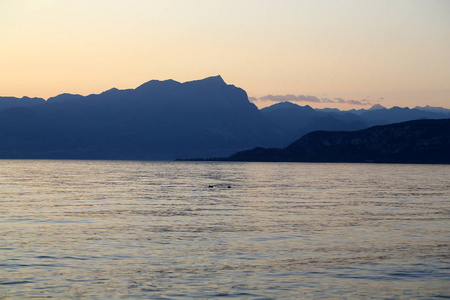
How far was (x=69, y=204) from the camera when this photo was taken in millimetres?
72312

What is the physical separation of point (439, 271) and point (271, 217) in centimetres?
2733

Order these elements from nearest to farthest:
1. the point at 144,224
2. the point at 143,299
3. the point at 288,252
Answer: the point at 143,299
the point at 288,252
the point at 144,224

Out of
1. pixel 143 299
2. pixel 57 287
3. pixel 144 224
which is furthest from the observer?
pixel 144 224

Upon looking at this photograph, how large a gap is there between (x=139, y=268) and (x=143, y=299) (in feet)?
20.8

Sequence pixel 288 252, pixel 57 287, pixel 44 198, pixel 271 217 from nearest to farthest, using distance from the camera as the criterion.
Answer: pixel 57 287, pixel 288 252, pixel 271 217, pixel 44 198

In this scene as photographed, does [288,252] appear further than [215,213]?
No

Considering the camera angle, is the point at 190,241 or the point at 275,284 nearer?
the point at 275,284

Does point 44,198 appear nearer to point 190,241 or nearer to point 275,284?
point 190,241

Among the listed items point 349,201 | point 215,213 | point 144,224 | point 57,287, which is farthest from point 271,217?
point 57,287

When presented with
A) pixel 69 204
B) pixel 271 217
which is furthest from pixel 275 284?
pixel 69 204

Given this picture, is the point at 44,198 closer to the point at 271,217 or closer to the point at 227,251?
the point at 271,217

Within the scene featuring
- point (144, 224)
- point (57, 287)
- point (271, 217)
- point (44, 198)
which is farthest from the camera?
point (44, 198)

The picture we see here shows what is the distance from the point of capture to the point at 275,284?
2939cm

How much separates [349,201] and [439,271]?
49.3 meters
